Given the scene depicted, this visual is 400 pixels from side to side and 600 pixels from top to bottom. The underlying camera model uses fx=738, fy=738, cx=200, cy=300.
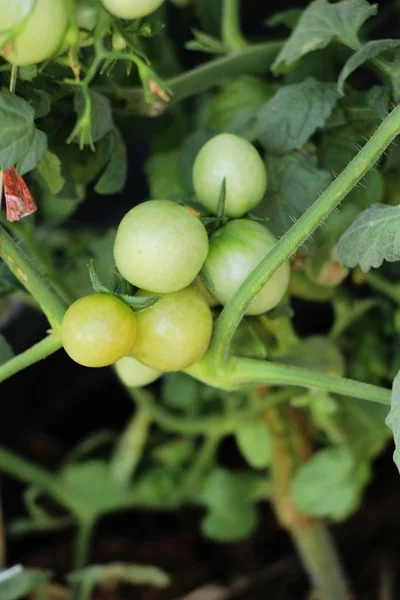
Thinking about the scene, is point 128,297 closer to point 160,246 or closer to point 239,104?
point 160,246

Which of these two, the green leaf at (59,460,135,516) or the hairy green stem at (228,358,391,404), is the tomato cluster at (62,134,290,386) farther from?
the green leaf at (59,460,135,516)

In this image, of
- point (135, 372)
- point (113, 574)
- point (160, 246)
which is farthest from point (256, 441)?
point (160, 246)

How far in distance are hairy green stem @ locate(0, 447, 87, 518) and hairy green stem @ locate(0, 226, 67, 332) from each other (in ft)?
1.61

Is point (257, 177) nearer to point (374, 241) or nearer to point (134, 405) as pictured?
point (374, 241)

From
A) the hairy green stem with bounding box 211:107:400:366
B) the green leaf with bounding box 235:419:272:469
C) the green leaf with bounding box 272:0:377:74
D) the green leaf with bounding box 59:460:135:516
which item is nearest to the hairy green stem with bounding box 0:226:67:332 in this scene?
the hairy green stem with bounding box 211:107:400:366

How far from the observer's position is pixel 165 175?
0.67m

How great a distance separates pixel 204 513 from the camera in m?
1.00

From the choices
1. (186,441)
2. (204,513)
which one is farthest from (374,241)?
(204,513)

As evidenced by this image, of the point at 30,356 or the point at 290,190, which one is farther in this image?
the point at 290,190

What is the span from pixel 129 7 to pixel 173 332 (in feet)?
0.54

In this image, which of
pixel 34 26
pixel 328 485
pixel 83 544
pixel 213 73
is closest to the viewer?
pixel 34 26

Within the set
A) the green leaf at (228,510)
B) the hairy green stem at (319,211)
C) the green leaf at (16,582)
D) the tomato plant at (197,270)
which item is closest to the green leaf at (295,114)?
the tomato plant at (197,270)

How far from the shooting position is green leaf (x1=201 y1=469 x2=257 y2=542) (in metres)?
0.84

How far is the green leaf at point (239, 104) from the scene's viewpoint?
1.89ft
